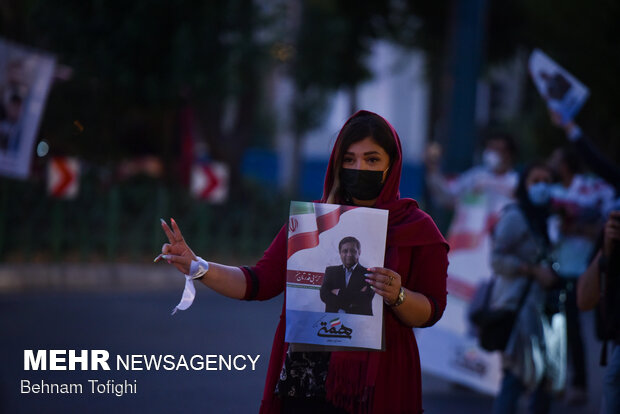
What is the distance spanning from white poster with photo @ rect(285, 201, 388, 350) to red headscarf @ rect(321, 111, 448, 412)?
0.18 ft

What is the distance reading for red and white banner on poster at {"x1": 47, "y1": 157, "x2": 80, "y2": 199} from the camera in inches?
493

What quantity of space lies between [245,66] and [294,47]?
1.83m

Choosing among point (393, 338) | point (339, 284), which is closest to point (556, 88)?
point (393, 338)

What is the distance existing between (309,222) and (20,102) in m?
7.49

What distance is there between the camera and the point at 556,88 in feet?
18.9

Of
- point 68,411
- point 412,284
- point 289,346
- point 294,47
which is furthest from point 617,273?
point 294,47

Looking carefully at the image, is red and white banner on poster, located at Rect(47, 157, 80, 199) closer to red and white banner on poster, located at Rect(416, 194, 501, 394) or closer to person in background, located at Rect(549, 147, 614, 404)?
red and white banner on poster, located at Rect(416, 194, 501, 394)

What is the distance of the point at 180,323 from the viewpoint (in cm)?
946

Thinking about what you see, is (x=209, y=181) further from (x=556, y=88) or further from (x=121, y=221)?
A: (x=556, y=88)

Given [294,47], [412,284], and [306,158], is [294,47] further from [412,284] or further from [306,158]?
[306,158]

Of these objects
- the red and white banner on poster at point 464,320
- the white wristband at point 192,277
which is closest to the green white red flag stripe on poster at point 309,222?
the white wristband at point 192,277

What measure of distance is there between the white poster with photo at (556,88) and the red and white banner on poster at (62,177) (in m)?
8.22

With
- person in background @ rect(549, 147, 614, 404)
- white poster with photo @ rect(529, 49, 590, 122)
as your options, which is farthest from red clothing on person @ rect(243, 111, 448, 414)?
person in background @ rect(549, 147, 614, 404)

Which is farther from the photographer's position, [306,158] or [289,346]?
[306,158]
